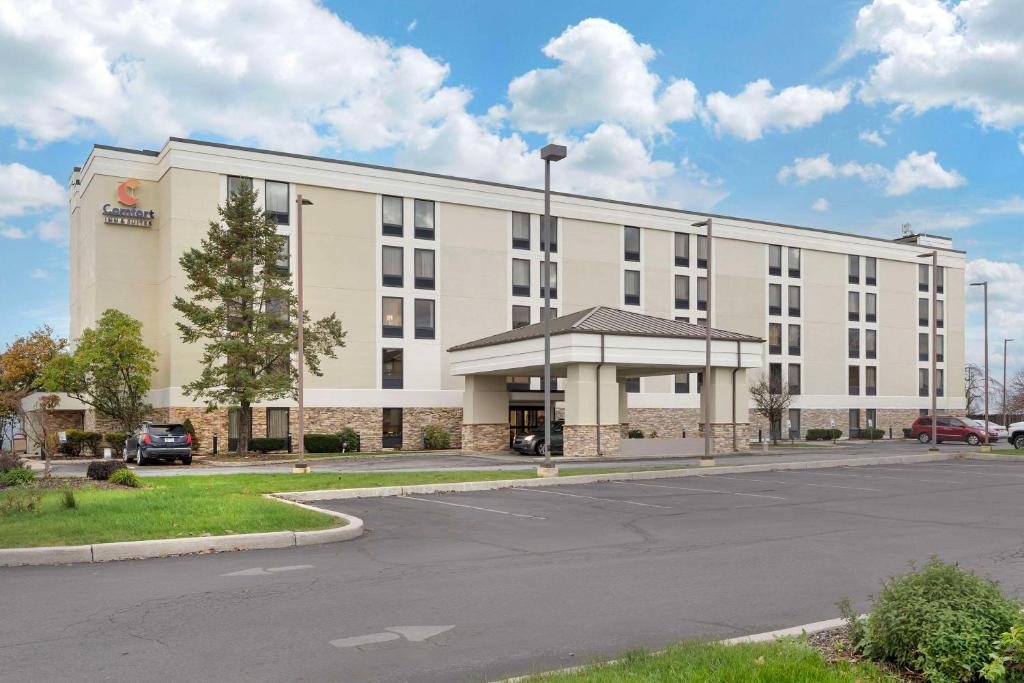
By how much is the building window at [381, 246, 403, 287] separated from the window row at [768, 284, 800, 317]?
27914 mm

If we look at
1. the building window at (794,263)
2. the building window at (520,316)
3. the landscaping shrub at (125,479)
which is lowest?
the landscaping shrub at (125,479)

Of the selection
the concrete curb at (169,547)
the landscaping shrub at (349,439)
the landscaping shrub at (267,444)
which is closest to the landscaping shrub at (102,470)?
the concrete curb at (169,547)

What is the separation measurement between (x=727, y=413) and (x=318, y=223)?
22.9 metres

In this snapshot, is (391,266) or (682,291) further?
(682,291)

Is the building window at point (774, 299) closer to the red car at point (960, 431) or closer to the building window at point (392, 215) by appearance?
the red car at point (960, 431)

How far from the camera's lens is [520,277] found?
5178 centimetres

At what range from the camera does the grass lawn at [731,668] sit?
5.30 meters

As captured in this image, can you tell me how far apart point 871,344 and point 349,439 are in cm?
4178

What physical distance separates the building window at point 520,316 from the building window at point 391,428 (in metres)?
9.12

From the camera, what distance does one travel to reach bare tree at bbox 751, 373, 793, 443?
53.3m

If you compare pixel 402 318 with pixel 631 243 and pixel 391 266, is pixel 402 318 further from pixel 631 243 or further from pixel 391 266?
pixel 631 243

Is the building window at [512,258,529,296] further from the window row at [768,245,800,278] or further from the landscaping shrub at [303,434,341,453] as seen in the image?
the window row at [768,245,800,278]

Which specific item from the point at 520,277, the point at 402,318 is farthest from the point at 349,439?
the point at 520,277

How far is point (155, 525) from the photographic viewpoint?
12.1 meters
